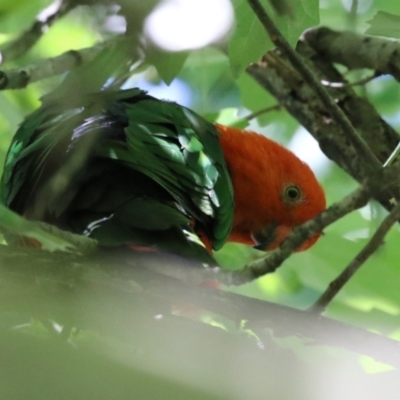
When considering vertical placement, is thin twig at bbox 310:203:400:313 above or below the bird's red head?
above

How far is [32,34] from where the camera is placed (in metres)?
0.53

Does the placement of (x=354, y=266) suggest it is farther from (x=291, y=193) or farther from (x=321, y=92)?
(x=291, y=193)

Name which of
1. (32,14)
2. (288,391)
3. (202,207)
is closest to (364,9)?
(202,207)

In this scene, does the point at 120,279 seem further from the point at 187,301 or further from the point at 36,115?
the point at 36,115

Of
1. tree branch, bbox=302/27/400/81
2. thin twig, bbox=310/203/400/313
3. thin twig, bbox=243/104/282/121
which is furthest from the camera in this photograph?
thin twig, bbox=243/104/282/121

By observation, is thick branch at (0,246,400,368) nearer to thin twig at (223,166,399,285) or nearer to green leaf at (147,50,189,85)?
thin twig at (223,166,399,285)

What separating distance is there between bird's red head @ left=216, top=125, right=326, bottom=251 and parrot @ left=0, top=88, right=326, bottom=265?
266 mm

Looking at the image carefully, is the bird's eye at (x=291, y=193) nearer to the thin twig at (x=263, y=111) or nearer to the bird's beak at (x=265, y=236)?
the bird's beak at (x=265, y=236)

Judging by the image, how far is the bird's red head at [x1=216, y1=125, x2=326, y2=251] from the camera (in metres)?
1.50

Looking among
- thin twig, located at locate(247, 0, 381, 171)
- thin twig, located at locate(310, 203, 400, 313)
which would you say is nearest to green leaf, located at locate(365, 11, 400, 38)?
thin twig, located at locate(247, 0, 381, 171)

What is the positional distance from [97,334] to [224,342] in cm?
12

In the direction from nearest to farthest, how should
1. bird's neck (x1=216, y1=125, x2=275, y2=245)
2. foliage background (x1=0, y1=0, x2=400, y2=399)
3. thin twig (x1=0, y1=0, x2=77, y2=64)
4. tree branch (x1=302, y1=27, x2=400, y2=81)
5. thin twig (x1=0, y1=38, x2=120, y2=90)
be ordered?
foliage background (x1=0, y1=0, x2=400, y2=399) < thin twig (x1=0, y1=0, x2=77, y2=64) < thin twig (x1=0, y1=38, x2=120, y2=90) < tree branch (x1=302, y1=27, x2=400, y2=81) < bird's neck (x1=216, y1=125, x2=275, y2=245)

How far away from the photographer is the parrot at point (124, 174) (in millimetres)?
781

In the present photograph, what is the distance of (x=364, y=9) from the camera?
1.04 metres
